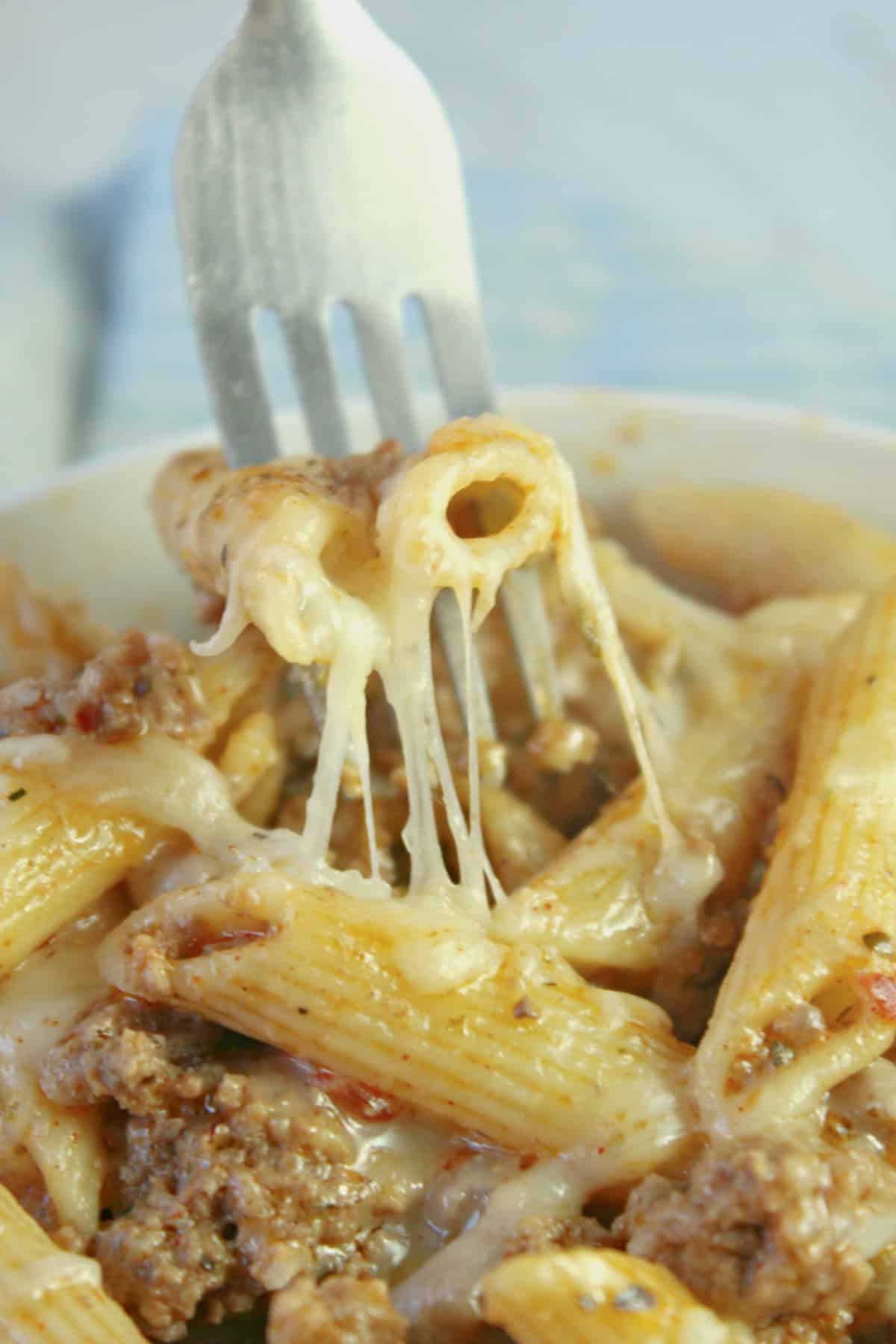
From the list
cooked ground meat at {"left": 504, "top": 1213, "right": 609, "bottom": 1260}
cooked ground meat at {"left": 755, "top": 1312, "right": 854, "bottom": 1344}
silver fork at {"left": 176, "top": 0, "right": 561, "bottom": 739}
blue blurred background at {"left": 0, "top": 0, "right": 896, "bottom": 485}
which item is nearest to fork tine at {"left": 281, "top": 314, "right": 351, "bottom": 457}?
silver fork at {"left": 176, "top": 0, "right": 561, "bottom": 739}

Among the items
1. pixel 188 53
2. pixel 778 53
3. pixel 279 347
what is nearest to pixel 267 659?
pixel 279 347

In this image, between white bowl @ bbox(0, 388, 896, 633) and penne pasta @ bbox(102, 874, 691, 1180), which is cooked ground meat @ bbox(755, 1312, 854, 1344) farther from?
white bowl @ bbox(0, 388, 896, 633)

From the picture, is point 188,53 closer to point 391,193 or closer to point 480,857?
point 391,193

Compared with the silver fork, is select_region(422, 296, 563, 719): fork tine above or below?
below

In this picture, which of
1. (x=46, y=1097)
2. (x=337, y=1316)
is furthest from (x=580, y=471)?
(x=337, y=1316)

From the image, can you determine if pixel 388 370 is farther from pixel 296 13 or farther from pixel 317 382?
pixel 296 13

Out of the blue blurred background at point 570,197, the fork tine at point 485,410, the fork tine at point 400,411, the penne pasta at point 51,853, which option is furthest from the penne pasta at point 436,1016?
the blue blurred background at point 570,197
